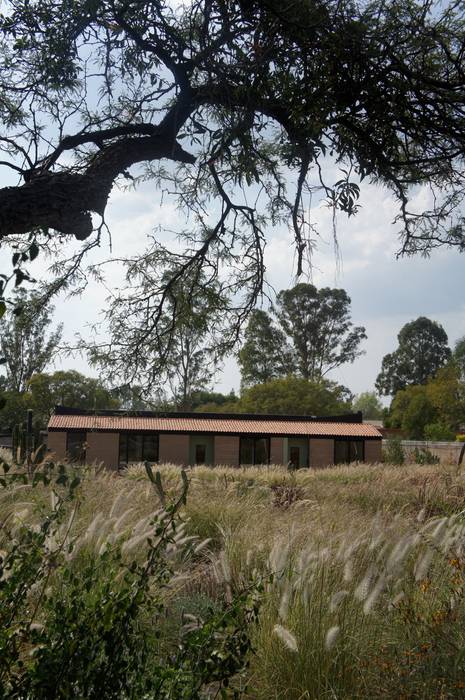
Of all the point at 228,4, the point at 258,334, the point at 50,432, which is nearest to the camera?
the point at 228,4

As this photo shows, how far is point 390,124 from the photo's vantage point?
5.21 metres

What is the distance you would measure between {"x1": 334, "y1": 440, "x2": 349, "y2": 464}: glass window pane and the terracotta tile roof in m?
0.70

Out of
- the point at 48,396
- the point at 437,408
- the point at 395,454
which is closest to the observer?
the point at 395,454

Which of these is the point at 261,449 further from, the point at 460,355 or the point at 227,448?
the point at 460,355

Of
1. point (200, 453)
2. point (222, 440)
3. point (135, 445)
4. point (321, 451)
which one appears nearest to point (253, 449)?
point (222, 440)

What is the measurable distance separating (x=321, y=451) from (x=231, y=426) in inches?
160

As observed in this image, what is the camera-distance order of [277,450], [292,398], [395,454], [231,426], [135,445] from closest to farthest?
1. [395,454]
2. [135,445]
3. [231,426]
4. [277,450]
5. [292,398]

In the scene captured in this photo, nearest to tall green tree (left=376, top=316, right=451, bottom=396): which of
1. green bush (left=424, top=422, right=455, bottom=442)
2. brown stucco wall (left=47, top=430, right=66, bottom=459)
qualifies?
green bush (left=424, top=422, right=455, bottom=442)

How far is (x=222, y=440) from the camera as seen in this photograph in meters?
31.0

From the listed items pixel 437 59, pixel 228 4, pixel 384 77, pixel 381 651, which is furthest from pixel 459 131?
pixel 381 651

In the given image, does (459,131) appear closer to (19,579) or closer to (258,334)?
(258,334)

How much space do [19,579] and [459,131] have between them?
452 centimetres

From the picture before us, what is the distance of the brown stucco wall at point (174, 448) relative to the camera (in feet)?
99.7

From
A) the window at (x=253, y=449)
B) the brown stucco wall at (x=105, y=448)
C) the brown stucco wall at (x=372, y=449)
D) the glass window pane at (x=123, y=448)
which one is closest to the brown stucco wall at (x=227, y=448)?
the window at (x=253, y=449)
